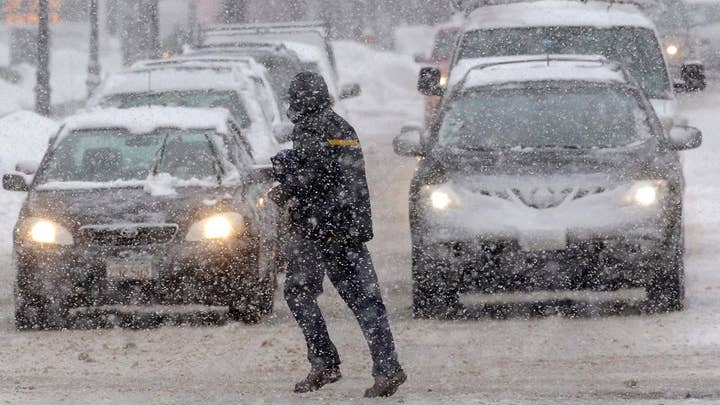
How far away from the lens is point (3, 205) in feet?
65.1

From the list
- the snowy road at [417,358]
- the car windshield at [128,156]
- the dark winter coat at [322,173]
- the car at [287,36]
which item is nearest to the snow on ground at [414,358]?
the snowy road at [417,358]

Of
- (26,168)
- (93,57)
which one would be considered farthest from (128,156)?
(93,57)

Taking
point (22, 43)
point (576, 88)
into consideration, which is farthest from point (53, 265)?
point (22, 43)

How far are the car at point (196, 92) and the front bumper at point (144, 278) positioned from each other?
450 cm

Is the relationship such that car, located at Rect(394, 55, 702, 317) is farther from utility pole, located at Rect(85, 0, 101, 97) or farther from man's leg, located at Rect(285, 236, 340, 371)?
utility pole, located at Rect(85, 0, 101, 97)

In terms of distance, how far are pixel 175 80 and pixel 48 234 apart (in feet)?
20.1

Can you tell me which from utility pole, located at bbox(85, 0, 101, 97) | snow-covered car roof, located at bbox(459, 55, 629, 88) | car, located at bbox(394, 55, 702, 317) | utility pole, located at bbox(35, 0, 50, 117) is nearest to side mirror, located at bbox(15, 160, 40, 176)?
car, located at bbox(394, 55, 702, 317)

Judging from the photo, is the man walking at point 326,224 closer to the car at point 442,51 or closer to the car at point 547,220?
the car at point 547,220

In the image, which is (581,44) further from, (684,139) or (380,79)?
(380,79)

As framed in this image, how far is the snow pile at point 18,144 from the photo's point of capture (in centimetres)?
1972

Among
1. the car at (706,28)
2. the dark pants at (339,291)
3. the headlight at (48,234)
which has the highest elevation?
the dark pants at (339,291)

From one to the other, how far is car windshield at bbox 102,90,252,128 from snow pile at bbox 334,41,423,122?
20.7 m

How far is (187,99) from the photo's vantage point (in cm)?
1812

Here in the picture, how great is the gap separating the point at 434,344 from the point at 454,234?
1.11 metres
